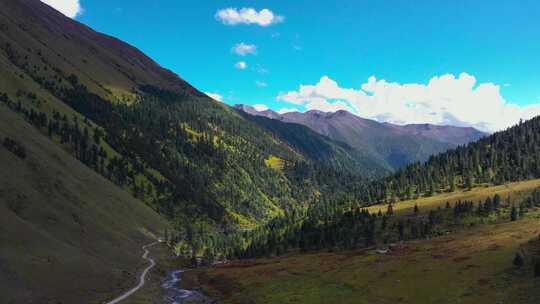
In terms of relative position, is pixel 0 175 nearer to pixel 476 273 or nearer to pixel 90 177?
pixel 90 177

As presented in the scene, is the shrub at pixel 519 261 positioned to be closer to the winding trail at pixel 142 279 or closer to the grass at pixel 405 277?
the grass at pixel 405 277

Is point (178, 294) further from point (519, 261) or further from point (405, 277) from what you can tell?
point (519, 261)

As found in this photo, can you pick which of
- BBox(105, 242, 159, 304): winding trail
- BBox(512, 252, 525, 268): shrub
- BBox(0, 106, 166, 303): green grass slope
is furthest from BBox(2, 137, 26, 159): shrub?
BBox(512, 252, 525, 268): shrub

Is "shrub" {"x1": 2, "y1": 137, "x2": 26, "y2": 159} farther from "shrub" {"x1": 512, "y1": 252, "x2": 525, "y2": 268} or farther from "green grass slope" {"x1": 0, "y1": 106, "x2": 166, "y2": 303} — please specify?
"shrub" {"x1": 512, "y1": 252, "x2": 525, "y2": 268}

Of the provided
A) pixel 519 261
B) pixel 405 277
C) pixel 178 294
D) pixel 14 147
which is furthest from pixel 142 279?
pixel 519 261

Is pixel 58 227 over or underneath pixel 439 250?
over

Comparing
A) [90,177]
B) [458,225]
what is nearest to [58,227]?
[90,177]
